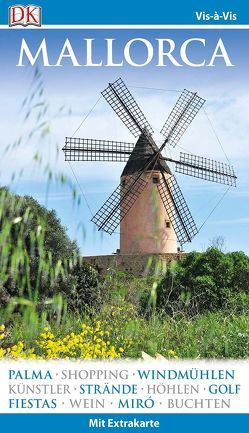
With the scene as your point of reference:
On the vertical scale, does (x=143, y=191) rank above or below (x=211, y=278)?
above

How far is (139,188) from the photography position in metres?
22.6

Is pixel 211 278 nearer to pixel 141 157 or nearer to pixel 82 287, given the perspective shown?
pixel 82 287

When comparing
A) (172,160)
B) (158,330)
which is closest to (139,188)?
(172,160)

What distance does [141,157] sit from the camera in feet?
75.7

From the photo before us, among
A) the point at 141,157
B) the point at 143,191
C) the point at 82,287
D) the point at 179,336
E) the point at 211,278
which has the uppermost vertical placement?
the point at 141,157

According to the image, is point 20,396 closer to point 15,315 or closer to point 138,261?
point 15,315

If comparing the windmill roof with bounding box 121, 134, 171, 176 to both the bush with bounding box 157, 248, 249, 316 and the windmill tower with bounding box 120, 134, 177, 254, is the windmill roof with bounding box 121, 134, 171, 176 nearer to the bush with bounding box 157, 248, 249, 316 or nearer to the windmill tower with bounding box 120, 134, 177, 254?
the windmill tower with bounding box 120, 134, 177, 254

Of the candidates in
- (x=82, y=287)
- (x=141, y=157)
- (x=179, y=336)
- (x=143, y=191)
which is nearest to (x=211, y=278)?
(x=82, y=287)

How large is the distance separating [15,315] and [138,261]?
13723 mm
